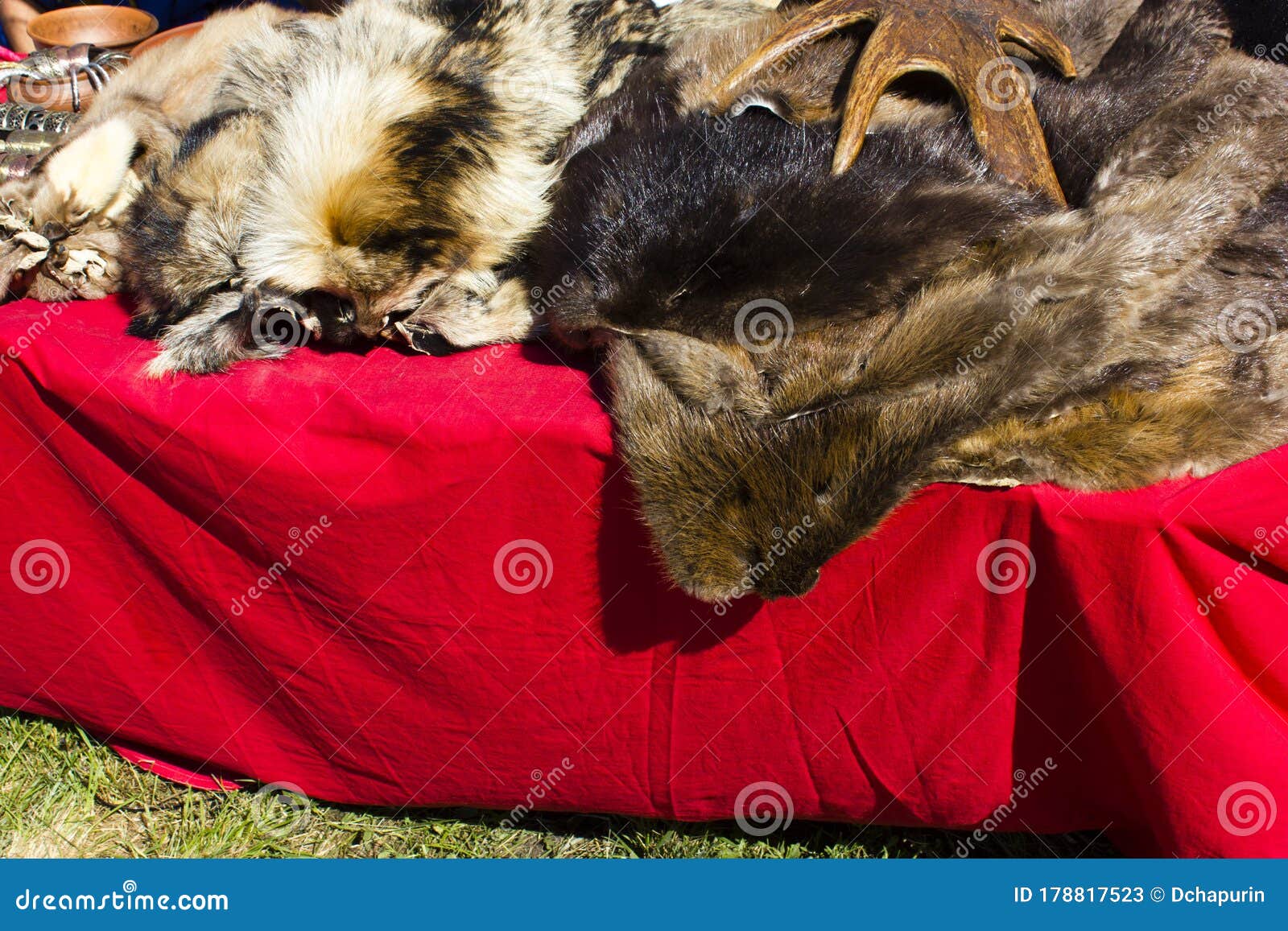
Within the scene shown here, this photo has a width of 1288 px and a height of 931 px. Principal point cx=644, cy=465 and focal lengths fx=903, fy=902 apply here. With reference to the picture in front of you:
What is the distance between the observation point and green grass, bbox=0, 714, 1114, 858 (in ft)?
5.77

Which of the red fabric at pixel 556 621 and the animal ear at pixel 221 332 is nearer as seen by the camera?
the red fabric at pixel 556 621

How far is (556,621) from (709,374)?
532mm

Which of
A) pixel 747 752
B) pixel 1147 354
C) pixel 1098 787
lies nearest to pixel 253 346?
pixel 747 752

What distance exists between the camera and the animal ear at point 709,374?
4.28ft

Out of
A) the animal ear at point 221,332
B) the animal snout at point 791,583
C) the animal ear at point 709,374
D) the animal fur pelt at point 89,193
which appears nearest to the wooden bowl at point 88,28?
the animal fur pelt at point 89,193

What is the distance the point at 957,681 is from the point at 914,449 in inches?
17.2

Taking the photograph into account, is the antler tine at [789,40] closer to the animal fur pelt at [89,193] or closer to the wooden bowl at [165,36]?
the animal fur pelt at [89,193]

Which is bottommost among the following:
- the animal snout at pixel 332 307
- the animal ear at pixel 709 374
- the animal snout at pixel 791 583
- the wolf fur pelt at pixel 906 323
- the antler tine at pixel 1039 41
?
the animal snout at pixel 332 307

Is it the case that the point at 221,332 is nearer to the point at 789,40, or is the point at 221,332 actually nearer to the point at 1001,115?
the point at 789,40

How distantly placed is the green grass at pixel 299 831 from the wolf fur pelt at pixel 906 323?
2.35ft

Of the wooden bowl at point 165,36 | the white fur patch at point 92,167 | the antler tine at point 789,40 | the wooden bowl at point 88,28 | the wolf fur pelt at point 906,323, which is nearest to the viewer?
the wolf fur pelt at point 906,323

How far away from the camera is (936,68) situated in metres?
1.38

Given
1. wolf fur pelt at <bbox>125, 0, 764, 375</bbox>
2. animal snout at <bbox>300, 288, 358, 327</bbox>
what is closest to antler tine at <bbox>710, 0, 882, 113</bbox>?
wolf fur pelt at <bbox>125, 0, 764, 375</bbox>

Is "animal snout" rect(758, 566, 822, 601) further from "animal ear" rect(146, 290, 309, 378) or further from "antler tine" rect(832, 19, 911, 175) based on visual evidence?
"animal ear" rect(146, 290, 309, 378)
